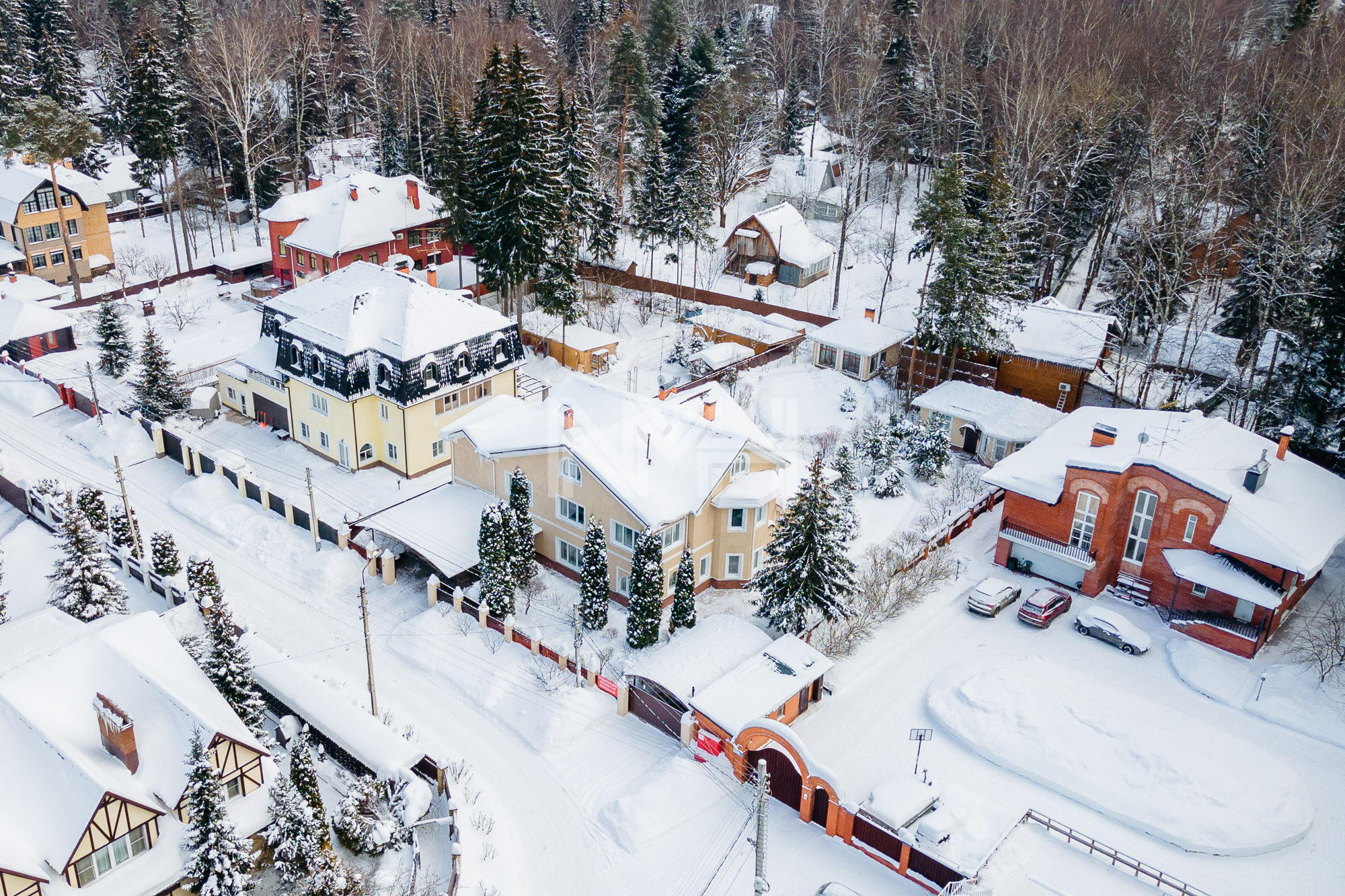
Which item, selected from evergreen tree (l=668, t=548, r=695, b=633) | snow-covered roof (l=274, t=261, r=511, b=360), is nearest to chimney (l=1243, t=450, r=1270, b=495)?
evergreen tree (l=668, t=548, r=695, b=633)

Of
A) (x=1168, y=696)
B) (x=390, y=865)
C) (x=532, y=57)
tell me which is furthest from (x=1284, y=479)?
(x=532, y=57)

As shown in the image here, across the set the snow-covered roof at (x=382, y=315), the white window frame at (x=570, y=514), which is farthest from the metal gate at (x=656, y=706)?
the snow-covered roof at (x=382, y=315)

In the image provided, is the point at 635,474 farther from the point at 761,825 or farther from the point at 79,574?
the point at 79,574

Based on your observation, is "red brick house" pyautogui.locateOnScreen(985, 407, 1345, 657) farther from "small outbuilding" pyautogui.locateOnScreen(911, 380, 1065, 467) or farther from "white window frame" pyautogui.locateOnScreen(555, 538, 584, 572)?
"white window frame" pyautogui.locateOnScreen(555, 538, 584, 572)

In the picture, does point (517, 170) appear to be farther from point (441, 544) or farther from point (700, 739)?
point (700, 739)

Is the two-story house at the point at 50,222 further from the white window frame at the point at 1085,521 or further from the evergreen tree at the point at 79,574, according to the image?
the white window frame at the point at 1085,521

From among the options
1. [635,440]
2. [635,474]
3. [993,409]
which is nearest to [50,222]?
[635,440]
